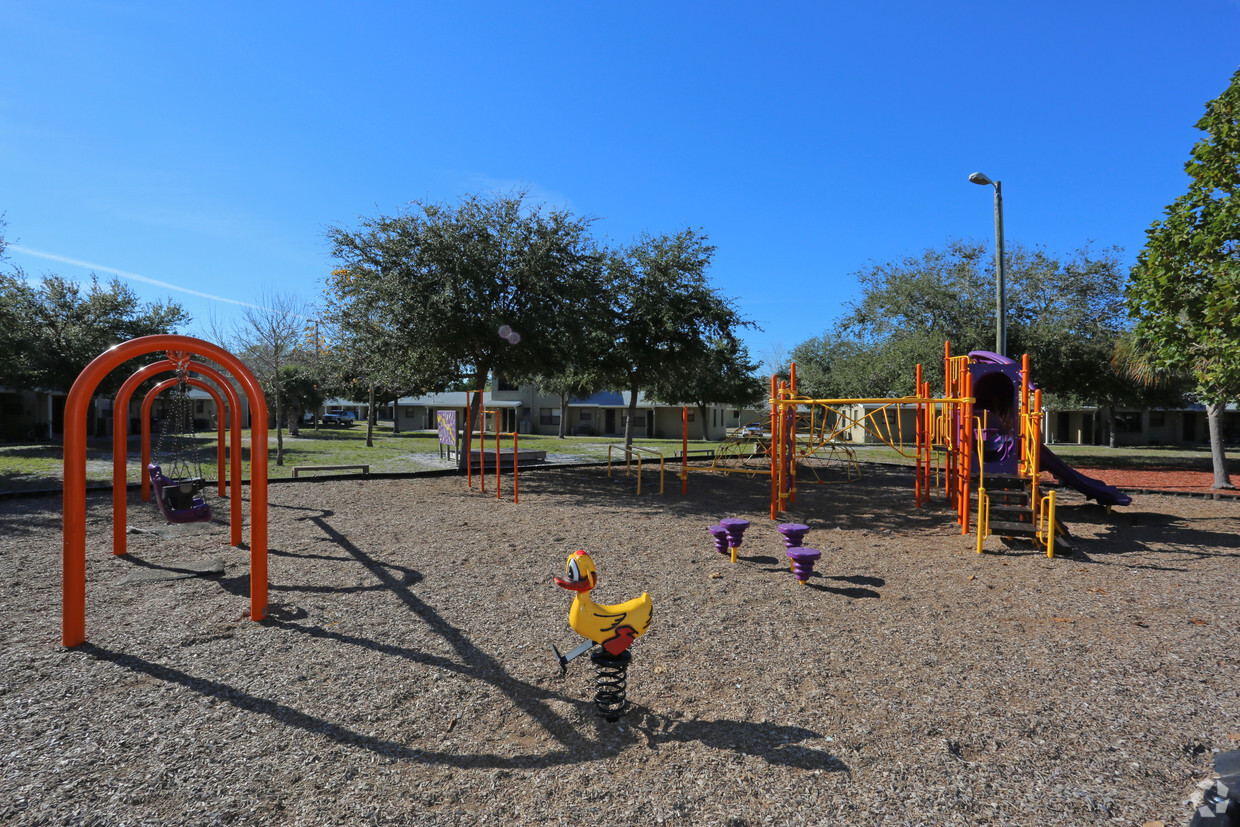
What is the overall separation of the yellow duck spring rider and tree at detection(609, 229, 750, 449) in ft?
55.1

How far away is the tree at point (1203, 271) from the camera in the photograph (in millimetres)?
8836

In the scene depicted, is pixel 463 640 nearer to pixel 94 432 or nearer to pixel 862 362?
pixel 862 362

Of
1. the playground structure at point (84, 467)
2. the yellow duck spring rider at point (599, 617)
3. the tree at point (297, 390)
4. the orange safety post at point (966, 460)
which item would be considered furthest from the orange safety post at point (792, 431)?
the tree at point (297, 390)

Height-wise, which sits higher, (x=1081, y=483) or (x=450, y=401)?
(x=450, y=401)

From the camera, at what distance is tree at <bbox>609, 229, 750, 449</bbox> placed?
2094 centimetres

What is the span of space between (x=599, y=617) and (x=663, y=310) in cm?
1755

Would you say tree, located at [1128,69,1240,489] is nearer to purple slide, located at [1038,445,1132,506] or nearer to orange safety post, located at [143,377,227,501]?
purple slide, located at [1038,445,1132,506]

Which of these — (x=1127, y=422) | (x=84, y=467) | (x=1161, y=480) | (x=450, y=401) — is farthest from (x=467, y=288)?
(x=1127, y=422)

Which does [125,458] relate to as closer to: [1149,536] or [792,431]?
[792,431]

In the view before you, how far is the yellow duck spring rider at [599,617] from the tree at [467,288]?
38.3ft

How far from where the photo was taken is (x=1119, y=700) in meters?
4.16

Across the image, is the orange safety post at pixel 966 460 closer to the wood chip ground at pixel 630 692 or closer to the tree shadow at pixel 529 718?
the wood chip ground at pixel 630 692

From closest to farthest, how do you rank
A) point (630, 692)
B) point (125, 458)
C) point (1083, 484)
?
point (630, 692) < point (125, 458) < point (1083, 484)

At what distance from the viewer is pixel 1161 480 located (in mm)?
18469
